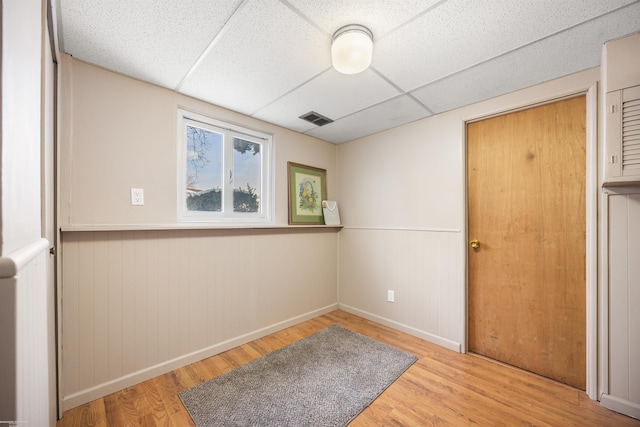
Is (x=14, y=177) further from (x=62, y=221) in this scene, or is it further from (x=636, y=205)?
(x=636, y=205)

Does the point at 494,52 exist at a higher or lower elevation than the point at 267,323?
higher

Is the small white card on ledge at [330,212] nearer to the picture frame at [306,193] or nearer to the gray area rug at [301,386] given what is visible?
the picture frame at [306,193]

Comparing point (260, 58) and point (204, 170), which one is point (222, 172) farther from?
point (260, 58)

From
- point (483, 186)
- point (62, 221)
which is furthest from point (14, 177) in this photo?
point (483, 186)

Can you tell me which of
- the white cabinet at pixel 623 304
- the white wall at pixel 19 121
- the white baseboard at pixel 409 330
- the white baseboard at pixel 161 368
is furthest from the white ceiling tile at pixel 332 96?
the white baseboard at pixel 409 330

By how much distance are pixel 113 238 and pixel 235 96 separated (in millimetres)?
1362

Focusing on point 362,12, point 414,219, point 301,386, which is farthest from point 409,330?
point 362,12

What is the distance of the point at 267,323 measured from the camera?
258cm

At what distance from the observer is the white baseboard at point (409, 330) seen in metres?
2.31

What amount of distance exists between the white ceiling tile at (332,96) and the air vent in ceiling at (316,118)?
48 millimetres

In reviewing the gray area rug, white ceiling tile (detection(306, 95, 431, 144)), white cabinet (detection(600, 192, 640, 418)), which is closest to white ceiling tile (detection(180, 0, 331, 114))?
white ceiling tile (detection(306, 95, 431, 144))

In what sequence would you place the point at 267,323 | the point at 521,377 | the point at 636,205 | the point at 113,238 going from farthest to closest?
the point at 267,323, the point at 521,377, the point at 113,238, the point at 636,205

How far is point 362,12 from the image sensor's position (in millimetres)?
1249

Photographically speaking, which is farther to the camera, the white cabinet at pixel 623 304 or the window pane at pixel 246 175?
the window pane at pixel 246 175
